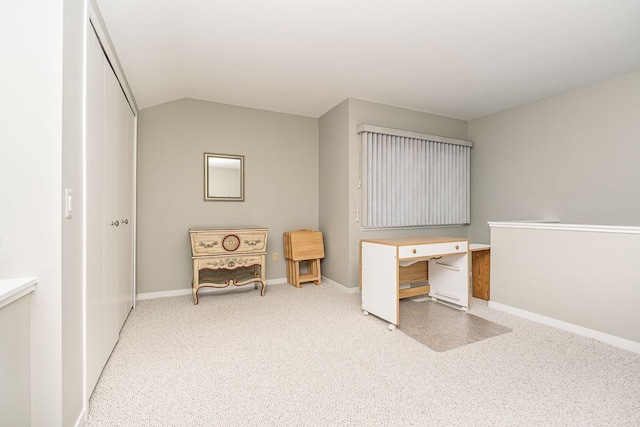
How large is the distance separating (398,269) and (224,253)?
6.47ft

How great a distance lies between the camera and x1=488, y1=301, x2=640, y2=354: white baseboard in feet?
7.14

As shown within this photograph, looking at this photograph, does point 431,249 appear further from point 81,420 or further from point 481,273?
point 81,420

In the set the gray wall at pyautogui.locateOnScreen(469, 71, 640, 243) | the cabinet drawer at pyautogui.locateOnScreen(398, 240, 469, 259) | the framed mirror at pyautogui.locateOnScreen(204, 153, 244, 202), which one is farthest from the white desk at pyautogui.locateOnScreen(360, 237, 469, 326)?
the framed mirror at pyautogui.locateOnScreen(204, 153, 244, 202)

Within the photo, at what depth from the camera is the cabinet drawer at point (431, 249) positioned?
2.59 metres

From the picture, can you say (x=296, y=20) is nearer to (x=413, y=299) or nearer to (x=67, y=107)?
(x=67, y=107)

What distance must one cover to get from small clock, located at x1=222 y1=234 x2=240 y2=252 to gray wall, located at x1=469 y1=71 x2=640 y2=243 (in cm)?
355

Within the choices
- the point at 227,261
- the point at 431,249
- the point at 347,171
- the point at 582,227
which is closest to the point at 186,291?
the point at 227,261

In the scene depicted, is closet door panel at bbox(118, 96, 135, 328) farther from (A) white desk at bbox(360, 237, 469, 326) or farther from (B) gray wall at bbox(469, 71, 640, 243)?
(B) gray wall at bbox(469, 71, 640, 243)

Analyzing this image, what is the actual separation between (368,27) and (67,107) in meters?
2.01

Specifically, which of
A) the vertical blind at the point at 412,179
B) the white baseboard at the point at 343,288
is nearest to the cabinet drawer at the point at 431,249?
the vertical blind at the point at 412,179

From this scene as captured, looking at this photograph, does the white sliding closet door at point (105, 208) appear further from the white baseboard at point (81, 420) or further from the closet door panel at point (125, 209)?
the white baseboard at point (81, 420)

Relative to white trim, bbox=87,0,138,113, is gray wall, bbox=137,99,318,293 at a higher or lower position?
lower

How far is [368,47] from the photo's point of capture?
253 centimetres

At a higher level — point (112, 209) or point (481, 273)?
point (112, 209)
